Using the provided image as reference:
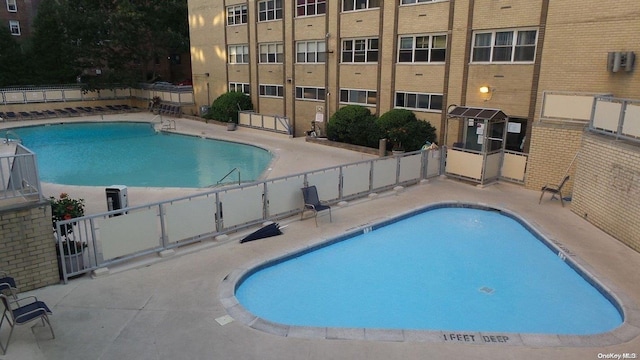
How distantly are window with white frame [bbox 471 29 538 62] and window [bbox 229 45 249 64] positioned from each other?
19111mm

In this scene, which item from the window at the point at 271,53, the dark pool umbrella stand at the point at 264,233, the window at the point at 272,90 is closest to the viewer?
the dark pool umbrella stand at the point at 264,233

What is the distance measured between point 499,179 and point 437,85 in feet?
19.3

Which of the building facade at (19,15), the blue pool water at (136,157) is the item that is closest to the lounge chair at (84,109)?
the blue pool water at (136,157)

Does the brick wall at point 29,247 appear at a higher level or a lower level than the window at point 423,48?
lower

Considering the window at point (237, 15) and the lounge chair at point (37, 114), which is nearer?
the window at point (237, 15)

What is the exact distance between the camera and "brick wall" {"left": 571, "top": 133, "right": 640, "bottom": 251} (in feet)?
36.4

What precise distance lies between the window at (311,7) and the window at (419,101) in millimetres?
7781

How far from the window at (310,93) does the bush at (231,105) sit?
18.2 feet

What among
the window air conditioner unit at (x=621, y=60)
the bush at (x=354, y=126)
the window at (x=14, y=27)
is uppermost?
the window at (x=14, y=27)

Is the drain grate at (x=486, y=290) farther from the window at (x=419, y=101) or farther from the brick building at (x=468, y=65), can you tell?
the window at (x=419, y=101)

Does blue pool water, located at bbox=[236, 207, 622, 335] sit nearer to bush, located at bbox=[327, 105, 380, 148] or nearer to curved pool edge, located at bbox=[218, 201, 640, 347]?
curved pool edge, located at bbox=[218, 201, 640, 347]

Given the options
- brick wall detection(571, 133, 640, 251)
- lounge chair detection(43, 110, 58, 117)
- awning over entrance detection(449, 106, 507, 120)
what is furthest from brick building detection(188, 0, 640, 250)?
lounge chair detection(43, 110, 58, 117)

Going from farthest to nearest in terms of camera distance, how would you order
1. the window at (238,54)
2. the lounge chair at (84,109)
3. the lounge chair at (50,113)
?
the lounge chair at (84,109), the lounge chair at (50,113), the window at (238,54)

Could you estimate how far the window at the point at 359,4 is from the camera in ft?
78.6
